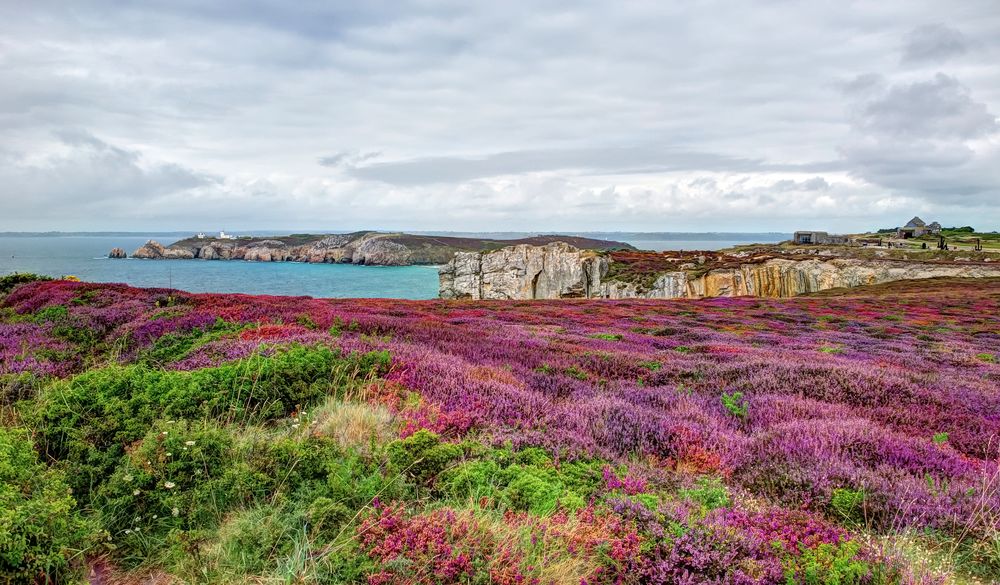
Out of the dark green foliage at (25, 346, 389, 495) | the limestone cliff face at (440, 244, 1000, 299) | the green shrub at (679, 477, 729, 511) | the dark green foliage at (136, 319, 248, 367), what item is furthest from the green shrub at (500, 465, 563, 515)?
the limestone cliff face at (440, 244, 1000, 299)

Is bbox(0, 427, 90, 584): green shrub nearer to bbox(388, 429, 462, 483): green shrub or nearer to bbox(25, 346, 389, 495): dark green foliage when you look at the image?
bbox(25, 346, 389, 495): dark green foliage

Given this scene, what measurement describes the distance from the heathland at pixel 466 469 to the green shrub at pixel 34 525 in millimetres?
17

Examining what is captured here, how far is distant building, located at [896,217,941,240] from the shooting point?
128500 mm

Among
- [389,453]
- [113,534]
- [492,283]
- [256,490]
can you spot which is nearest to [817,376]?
[389,453]

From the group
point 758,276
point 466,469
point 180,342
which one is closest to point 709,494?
point 466,469

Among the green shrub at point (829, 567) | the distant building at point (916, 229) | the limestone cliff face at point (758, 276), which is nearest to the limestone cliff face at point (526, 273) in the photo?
the limestone cliff face at point (758, 276)

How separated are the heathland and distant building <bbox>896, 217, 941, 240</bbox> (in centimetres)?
15236

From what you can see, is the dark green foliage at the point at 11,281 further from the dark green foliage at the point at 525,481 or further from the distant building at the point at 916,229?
the distant building at the point at 916,229

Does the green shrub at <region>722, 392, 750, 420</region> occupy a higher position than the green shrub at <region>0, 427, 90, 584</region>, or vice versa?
the green shrub at <region>0, 427, 90, 584</region>

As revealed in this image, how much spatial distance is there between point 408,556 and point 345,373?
427 centimetres

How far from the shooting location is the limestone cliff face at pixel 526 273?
245 feet

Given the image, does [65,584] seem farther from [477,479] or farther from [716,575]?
[716,575]

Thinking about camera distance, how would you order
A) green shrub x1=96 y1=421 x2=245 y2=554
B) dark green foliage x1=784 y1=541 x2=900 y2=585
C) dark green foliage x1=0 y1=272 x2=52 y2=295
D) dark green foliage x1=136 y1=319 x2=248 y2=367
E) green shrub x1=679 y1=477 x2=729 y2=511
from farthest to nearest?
dark green foliage x1=0 y1=272 x2=52 y2=295
dark green foliage x1=136 y1=319 x2=248 y2=367
green shrub x1=679 y1=477 x2=729 y2=511
green shrub x1=96 y1=421 x2=245 y2=554
dark green foliage x1=784 y1=541 x2=900 y2=585

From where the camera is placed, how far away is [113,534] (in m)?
3.71
